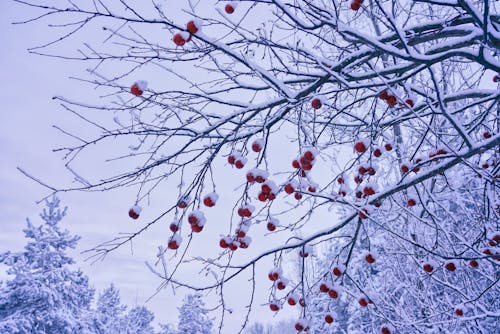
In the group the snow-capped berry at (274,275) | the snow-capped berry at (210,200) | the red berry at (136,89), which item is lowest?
the snow-capped berry at (274,275)

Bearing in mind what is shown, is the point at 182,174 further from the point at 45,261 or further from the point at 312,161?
the point at 45,261

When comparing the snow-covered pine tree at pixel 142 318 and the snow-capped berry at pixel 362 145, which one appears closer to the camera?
the snow-capped berry at pixel 362 145

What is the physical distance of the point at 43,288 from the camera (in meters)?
15.6

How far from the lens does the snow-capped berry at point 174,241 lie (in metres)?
2.44

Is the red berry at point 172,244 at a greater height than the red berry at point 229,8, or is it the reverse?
the red berry at point 229,8

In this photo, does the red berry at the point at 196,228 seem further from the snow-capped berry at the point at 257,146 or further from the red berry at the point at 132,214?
the snow-capped berry at the point at 257,146

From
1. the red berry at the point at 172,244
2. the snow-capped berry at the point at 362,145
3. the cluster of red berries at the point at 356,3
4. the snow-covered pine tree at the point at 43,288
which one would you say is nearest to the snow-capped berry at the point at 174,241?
the red berry at the point at 172,244

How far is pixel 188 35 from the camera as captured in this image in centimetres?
227

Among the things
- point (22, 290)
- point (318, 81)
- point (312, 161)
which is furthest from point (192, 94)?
point (22, 290)

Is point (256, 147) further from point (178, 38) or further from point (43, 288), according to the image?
point (43, 288)

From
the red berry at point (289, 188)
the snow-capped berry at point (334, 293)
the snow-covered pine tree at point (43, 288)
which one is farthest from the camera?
the snow-covered pine tree at point (43, 288)

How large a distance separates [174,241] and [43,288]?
633 inches

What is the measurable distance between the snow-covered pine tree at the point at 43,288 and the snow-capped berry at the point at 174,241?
15799 millimetres

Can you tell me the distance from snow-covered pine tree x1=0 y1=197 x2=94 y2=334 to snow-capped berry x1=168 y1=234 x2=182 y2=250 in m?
15.8
